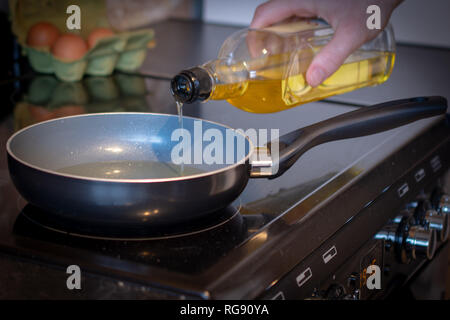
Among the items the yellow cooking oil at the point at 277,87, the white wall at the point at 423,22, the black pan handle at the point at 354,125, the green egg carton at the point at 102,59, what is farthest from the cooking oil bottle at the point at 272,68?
the white wall at the point at 423,22

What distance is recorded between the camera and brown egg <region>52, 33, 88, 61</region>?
1172mm

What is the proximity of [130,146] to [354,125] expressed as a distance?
28 centimetres

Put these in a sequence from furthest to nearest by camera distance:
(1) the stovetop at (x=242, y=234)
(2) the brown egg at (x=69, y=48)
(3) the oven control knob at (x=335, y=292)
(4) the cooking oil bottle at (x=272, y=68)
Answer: (2) the brown egg at (x=69, y=48)
(4) the cooking oil bottle at (x=272, y=68)
(3) the oven control knob at (x=335, y=292)
(1) the stovetop at (x=242, y=234)

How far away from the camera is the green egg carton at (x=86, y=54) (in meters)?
1.20

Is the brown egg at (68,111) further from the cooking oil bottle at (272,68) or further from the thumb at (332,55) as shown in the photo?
the thumb at (332,55)

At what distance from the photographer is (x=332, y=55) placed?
35.4 inches

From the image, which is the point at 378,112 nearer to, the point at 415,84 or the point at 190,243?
the point at 190,243

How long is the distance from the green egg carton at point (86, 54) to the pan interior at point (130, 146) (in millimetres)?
489

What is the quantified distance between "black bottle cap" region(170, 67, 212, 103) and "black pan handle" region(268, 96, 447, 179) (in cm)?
11

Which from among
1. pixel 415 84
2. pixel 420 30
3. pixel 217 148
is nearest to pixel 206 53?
pixel 415 84

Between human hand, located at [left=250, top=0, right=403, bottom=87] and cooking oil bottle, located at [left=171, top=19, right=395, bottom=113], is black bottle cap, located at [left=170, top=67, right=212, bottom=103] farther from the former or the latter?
human hand, located at [left=250, top=0, right=403, bottom=87]

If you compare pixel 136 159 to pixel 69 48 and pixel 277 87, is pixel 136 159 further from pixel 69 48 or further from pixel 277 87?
pixel 69 48

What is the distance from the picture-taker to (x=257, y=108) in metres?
0.91
